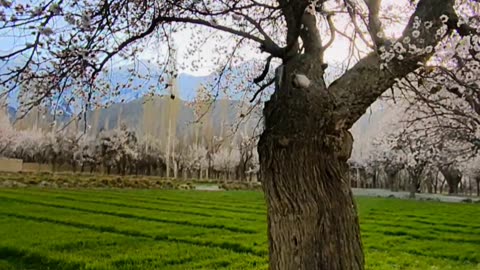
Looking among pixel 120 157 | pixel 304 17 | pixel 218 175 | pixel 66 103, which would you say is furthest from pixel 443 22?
pixel 218 175

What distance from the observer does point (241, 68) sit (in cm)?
638

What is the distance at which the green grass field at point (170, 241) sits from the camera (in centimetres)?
648

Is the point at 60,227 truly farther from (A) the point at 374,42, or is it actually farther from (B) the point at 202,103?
(A) the point at 374,42

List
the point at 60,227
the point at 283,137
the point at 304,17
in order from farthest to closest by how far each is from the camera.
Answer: the point at 60,227, the point at 304,17, the point at 283,137

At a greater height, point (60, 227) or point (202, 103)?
point (202, 103)

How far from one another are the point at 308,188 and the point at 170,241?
230 inches

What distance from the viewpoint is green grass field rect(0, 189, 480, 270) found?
6480 mm

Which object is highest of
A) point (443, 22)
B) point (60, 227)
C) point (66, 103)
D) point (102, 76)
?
point (443, 22)

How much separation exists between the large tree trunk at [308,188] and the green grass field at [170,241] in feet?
11.2

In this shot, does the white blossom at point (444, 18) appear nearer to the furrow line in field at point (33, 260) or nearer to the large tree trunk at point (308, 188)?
the large tree trunk at point (308, 188)

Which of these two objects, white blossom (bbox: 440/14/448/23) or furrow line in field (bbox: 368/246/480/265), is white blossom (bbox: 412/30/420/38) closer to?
white blossom (bbox: 440/14/448/23)

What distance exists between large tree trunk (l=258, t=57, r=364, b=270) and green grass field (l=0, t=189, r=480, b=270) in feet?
11.2

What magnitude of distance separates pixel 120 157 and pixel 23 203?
36.6 meters

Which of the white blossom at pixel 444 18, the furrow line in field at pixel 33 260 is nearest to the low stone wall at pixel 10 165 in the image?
the furrow line in field at pixel 33 260
